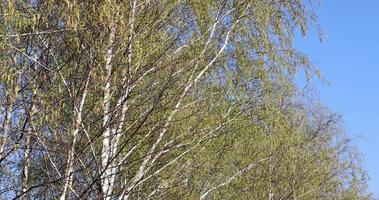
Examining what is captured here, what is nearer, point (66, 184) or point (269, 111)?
point (66, 184)

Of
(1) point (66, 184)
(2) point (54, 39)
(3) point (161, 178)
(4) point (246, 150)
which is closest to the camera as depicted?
(1) point (66, 184)

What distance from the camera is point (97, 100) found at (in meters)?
6.62

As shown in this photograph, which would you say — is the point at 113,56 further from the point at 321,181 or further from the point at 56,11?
the point at 321,181

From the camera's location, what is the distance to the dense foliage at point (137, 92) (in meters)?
6.10

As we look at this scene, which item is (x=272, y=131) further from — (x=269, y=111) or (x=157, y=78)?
(x=157, y=78)

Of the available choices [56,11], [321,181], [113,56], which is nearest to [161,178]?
[113,56]

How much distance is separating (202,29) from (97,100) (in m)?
2.01

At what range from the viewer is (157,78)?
23.3ft

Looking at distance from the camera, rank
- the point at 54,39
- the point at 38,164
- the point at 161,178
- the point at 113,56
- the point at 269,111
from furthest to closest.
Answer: the point at 38,164
the point at 269,111
the point at 161,178
the point at 54,39
the point at 113,56

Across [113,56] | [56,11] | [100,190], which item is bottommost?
[100,190]

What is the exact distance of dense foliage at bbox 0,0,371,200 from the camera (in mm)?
6102

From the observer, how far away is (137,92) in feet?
22.5

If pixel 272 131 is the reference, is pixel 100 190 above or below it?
below

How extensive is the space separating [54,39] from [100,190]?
1.72 m
